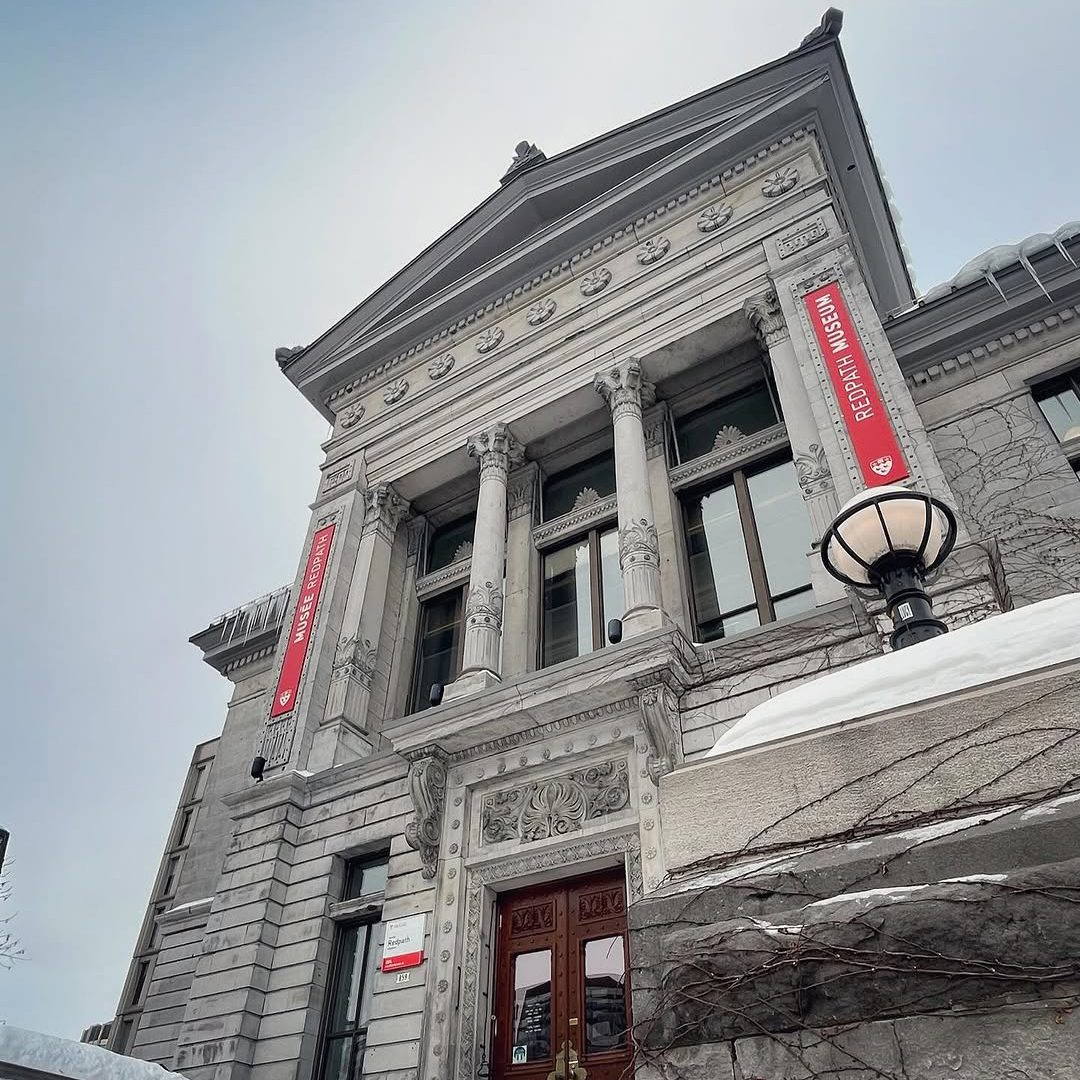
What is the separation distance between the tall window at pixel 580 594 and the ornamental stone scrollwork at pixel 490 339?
15.9 ft

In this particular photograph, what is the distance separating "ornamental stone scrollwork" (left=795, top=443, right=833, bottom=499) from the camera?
11.3 metres

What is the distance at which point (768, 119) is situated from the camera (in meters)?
15.8

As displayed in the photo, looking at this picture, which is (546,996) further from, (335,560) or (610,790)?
(335,560)

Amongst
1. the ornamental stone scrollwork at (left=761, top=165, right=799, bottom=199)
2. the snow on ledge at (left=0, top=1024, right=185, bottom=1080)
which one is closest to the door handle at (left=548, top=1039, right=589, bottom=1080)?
the snow on ledge at (left=0, top=1024, right=185, bottom=1080)

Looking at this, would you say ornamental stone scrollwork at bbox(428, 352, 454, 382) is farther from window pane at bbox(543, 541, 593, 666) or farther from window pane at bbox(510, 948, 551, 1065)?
window pane at bbox(510, 948, 551, 1065)

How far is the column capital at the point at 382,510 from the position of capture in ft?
55.8

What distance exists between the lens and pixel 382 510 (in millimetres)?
17203

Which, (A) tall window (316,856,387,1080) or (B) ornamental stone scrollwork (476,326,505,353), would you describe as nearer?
(A) tall window (316,856,387,1080)

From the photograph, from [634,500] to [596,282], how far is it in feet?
19.4

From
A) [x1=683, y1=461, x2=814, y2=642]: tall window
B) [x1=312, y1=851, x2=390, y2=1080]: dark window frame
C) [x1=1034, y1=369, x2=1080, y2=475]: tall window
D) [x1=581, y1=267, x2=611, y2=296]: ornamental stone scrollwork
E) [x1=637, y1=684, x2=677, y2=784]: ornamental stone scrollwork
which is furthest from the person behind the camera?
[x1=581, y1=267, x2=611, y2=296]: ornamental stone scrollwork

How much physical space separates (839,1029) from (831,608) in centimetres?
785

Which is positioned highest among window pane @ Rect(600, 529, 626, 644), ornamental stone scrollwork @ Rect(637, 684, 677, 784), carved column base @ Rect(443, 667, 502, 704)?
window pane @ Rect(600, 529, 626, 644)

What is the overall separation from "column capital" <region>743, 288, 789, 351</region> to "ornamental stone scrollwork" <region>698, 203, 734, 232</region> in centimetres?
239

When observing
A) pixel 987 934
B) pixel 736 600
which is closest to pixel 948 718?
pixel 987 934
